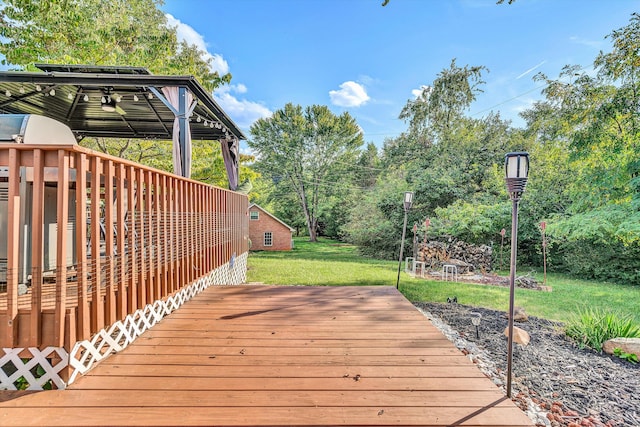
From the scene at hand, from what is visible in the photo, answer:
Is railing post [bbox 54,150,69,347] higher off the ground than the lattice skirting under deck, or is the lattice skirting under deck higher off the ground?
railing post [bbox 54,150,69,347]

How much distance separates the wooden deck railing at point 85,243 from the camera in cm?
166

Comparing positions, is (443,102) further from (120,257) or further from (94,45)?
(120,257)

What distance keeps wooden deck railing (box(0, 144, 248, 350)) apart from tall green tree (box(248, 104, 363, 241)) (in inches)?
795

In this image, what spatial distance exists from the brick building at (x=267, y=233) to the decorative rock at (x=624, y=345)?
57.6 feet

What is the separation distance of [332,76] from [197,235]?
1849 cm

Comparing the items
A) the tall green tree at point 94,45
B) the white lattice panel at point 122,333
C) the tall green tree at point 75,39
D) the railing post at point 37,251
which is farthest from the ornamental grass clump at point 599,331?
the tall green tree at point 75,39

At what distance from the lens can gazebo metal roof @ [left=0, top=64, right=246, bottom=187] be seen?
151 inches

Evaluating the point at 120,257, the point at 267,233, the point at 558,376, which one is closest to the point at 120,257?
the point at 120,257

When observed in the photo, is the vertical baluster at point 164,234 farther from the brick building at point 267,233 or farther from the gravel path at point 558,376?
the brick building at point 267,233

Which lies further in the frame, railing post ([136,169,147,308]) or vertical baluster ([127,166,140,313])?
railing post ([136,169,147,308])

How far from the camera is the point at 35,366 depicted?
166cm

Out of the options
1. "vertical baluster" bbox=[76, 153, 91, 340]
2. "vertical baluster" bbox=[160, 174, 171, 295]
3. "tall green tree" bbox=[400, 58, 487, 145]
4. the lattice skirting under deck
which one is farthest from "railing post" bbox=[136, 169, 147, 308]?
"tall green tree" bbox=[400, 58, 487, 145]

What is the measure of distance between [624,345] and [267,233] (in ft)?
60.1

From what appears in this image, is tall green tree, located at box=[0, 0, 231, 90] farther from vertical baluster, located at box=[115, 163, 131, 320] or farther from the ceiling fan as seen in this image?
vertical baluster, located at box=[115, 163, 131, 320]
